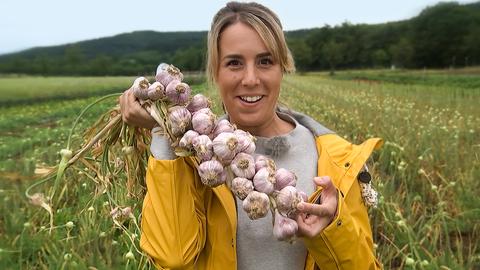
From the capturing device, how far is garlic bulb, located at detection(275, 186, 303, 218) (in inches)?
44.9

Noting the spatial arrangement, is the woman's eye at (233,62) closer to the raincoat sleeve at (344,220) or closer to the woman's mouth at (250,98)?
the woman's mouth at (250,98)

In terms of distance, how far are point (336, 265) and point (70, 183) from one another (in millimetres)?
2432

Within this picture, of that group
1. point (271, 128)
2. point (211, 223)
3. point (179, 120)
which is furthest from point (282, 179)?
point (271, 128)

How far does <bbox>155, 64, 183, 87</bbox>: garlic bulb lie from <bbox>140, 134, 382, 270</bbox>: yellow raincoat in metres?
0.21

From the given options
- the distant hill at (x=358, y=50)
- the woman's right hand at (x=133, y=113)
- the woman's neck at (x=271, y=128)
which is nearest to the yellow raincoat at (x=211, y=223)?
the woman's right hand at (x=133, y=113)

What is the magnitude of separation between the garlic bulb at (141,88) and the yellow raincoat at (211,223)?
0.58 ft

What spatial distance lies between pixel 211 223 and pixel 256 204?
0.42 meters

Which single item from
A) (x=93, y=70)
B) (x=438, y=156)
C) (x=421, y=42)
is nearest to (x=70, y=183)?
(x=438, y=156)

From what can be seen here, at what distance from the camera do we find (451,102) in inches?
352

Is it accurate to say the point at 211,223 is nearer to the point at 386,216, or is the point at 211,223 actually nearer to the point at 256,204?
the point at 256,204

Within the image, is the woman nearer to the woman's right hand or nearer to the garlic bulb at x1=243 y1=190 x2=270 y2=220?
the woman's right hand

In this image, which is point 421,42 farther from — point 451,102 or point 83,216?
point 83,216

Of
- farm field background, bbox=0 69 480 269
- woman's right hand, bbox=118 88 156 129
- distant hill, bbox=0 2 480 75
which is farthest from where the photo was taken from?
distant hill, bbox=0 2 480 75

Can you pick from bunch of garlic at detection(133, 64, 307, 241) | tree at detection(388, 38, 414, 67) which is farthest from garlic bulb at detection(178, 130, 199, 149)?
Result: tree at detection(388, 38, 414, 67)
